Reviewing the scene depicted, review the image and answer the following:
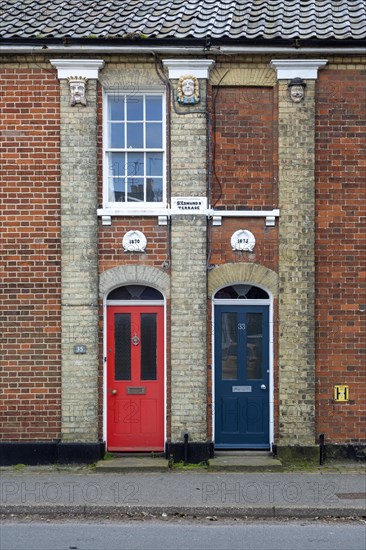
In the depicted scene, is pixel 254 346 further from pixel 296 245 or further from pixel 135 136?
pixel 135 136

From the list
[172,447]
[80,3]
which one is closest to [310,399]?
[172,447]

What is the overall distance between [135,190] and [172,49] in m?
2.36

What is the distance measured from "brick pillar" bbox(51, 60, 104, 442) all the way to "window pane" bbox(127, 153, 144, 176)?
0.62m

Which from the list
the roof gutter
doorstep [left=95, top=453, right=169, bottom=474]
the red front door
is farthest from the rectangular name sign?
doorstep [left=95, top=453, right=169, bottom=474]

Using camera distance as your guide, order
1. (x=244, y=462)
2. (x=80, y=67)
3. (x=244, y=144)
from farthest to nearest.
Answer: (x=244, y=144) < (x=80, y=67) < (x=244, y=462)

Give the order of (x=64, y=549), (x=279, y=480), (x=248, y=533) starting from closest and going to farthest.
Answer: (x=64, y=549) < (x=248, y=533) < (x=279, y=480)

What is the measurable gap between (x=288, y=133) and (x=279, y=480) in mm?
5508

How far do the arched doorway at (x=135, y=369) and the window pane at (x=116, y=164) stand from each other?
6.22 feet

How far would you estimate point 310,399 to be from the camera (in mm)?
12891

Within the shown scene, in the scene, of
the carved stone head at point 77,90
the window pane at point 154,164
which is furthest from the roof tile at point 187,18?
the window pane at point 154,164

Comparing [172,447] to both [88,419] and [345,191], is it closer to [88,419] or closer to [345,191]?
[88,419]

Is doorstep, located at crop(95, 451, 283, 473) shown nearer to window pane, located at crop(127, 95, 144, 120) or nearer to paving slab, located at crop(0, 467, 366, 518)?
paving slab, located at crop(0, 467, 366, 518)

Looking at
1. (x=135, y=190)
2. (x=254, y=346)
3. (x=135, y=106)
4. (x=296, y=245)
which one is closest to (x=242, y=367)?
(x=254, y=346)

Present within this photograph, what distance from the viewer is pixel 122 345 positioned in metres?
13.3
